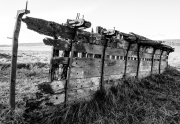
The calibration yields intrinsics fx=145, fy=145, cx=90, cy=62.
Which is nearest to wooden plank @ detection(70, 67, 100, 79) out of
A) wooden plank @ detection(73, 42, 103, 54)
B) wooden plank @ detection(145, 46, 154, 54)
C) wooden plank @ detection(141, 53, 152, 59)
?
wooden plank @ detection(73, 42, 103, 54)

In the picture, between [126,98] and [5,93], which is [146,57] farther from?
[5,93]

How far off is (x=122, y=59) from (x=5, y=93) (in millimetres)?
3793

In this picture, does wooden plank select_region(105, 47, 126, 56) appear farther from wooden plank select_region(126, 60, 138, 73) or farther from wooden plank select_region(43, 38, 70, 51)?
wooden plank select_region(43, 38, 70, 51)

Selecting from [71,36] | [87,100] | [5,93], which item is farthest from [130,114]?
[5,93]

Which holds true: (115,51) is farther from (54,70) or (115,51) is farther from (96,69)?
(54,70)

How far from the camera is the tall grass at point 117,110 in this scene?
286 centimetres

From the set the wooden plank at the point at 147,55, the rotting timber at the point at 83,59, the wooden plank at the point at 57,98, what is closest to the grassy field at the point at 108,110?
the wooden plank at the point at 57,98

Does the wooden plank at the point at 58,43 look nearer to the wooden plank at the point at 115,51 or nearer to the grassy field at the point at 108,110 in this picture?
the grassy field at the point at 108,110

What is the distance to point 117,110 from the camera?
139 inches

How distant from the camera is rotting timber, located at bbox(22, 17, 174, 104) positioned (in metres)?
2.96

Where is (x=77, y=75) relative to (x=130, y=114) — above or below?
above

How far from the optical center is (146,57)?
658 cm

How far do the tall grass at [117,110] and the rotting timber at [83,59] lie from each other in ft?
0.82

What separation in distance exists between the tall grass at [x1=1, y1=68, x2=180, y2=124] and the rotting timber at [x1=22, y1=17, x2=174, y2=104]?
0.25 metres
